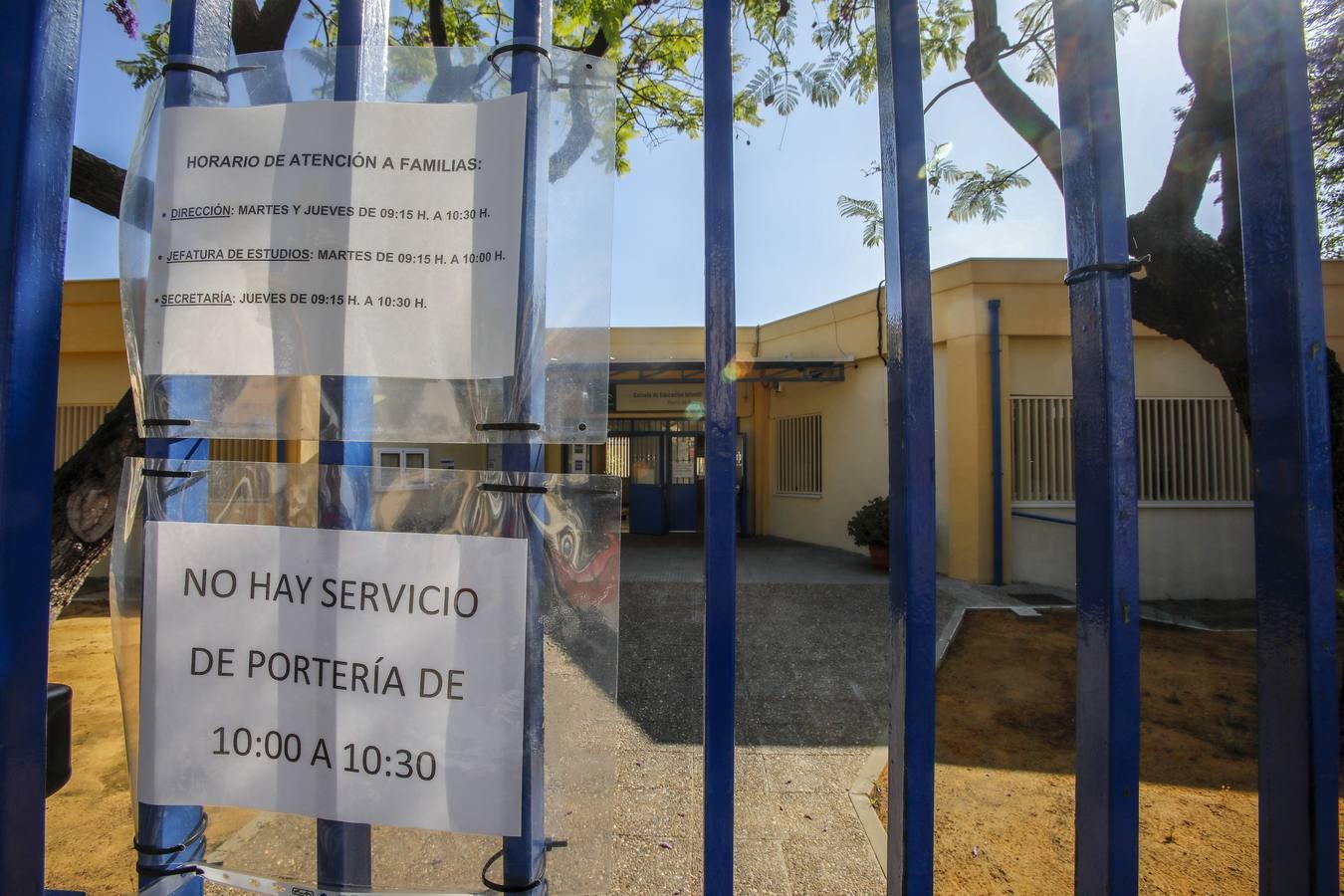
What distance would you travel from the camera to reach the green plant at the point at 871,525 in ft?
30.6

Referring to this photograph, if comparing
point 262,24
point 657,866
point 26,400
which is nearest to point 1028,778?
point 657,866

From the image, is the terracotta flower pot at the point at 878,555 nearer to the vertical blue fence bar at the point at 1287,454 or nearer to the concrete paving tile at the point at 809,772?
the concrete paving tile at the point at 809,772

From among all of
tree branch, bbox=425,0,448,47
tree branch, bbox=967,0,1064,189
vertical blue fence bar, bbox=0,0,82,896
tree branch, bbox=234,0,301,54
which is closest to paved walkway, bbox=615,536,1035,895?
vertical blue fence bar, bbox=0,0,82,896

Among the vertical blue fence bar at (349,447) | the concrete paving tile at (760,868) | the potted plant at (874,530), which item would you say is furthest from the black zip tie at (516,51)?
the potted plant at (874,530)

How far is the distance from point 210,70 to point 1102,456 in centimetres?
170

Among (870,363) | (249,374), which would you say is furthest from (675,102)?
(870,363)

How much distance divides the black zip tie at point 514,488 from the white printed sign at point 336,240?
19 centimetres

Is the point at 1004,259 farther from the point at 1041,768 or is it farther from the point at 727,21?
the point at 727,21

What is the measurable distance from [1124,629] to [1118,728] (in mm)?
159

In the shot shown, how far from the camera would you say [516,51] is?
1097 millimetres

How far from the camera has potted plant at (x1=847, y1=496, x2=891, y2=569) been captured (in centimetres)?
929

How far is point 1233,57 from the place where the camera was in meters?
1.07

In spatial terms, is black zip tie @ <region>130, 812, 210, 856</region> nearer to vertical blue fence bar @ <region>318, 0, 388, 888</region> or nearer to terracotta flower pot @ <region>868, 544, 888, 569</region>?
vertical blue fence bar @ <region>318, 0, 388, 888</region>

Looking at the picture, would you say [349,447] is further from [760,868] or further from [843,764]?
[843,764]
